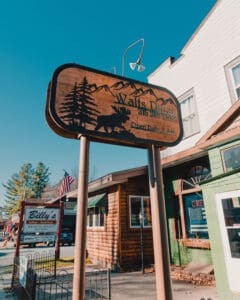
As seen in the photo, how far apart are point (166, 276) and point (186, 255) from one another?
6.07 metres

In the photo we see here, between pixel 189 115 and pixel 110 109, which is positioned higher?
pixel 189 115

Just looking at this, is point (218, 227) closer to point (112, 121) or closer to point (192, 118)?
point (112, 121)

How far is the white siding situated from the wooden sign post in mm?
5418

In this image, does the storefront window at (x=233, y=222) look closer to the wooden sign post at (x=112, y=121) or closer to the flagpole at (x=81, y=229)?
the wooden sign post at (x=112, y=121)

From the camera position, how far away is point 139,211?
959 cm

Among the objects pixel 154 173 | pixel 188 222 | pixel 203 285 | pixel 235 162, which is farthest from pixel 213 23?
pixel 203 285

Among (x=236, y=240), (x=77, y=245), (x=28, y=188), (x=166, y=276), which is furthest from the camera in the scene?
(x=28, y=188)

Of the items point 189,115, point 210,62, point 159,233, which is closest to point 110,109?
point 159,233

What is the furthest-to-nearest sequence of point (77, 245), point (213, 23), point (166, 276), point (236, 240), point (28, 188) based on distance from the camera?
point (28, 188), point (213, 23), point (236, 240), point (166, 276), point (77, 245)

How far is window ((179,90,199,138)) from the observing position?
876cm

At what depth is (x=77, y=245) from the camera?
7.04ft

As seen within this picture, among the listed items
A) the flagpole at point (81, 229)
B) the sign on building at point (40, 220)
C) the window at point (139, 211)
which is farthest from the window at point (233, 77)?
the sign on building at point (40, 220)

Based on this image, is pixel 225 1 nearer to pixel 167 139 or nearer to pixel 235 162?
pixel 235 162

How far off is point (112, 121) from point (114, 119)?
42 millimetres
